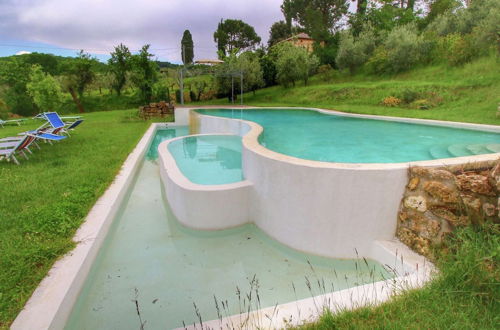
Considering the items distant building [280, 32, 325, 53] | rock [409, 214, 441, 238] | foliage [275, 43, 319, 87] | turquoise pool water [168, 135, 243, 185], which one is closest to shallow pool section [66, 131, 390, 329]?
rock [409, 214, 441, 238]

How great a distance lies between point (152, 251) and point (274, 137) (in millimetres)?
4805

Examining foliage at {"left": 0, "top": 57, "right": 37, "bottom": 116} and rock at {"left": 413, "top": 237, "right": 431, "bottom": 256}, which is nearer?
rock at {"left": 413, "top": 237, "right": 431, "bottom": 256}

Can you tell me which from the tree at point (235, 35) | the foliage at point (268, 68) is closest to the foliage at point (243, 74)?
the foliage at point (268, 68)

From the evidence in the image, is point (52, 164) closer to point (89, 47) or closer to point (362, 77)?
point (362, 77)

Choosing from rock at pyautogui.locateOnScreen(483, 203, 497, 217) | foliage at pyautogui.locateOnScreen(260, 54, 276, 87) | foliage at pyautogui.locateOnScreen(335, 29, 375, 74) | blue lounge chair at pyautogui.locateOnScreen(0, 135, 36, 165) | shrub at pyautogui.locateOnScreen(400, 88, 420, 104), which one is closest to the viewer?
rock at pyautogui.locateOnScreen(483, 203, 497, 217)

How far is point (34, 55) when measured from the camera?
40.3 m

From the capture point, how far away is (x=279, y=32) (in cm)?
4053

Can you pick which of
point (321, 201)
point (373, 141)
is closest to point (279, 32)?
point (373, 141)

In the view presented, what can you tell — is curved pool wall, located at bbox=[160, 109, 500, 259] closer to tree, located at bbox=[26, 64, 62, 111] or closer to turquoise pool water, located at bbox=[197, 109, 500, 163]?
turquoise pool water, located at bbox=[197, 109, 500, 163]

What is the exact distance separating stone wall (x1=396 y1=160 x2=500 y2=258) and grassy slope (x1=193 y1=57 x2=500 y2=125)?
721 cm

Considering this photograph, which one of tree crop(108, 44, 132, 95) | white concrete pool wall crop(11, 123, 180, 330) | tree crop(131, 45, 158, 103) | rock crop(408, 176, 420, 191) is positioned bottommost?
white concrete pool wall crop(11, 123, 180, 330)

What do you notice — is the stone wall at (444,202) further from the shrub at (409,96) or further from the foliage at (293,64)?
the foliage at (293,64)

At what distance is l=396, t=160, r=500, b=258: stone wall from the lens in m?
2.93

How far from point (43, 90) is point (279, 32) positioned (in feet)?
107
